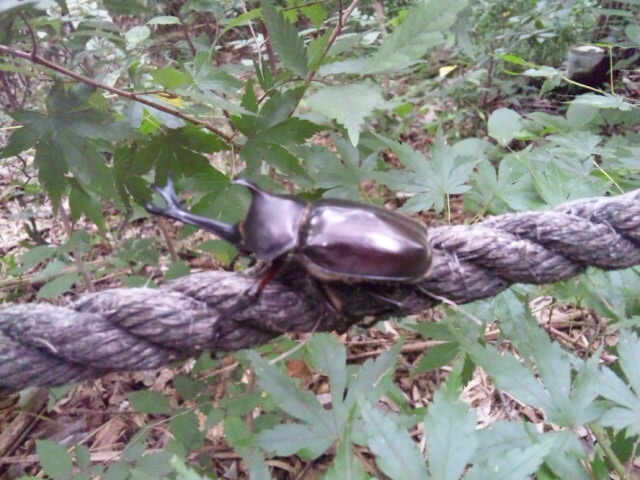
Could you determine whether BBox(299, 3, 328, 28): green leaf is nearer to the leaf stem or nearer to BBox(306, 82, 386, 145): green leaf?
BBox(306, 82, 386, 145): green leaf

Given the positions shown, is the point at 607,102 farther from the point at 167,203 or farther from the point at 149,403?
the point at 149,403

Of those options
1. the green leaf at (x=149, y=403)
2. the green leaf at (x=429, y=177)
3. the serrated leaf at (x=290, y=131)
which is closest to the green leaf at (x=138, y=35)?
the serrated leaf at (x=290, y=131)

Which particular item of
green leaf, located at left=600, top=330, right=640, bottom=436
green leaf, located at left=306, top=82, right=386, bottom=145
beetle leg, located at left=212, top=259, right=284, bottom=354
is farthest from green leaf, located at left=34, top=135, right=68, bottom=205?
green leaf, located at left=600, top=330, right=640, bottom=436

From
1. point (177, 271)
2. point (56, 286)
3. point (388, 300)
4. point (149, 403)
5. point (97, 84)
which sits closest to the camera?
point (388, 300)

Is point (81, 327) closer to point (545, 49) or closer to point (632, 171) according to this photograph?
point (632, 171)

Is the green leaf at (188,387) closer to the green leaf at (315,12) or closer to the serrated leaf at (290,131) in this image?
the serrated leaf at (290,131)

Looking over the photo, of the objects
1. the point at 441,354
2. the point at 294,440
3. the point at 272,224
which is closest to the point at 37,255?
the point at 272,224
